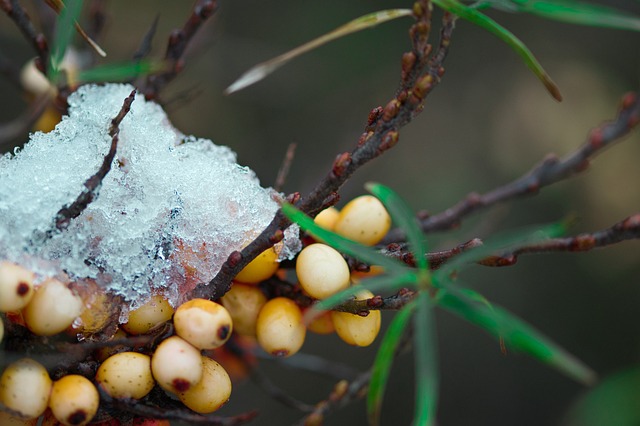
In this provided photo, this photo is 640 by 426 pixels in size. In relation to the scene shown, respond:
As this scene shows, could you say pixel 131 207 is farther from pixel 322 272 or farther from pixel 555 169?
pixel 555 169

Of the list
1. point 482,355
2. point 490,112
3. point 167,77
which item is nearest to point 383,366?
point 167,77

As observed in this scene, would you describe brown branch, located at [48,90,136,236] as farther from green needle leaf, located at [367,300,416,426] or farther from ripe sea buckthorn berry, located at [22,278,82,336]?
green needle leaf, located at [367,300,416,426]

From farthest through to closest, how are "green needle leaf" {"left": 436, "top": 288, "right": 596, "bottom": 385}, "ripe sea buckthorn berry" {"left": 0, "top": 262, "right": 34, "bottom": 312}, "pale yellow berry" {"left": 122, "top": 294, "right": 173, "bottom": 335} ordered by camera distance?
"pale yellow berry" {"left": 122, "top": 294, "right": 173, "bottom": 335}, "ripe sea buckthorn berry" {"left": 0, "top": 262, "right": 34, "bottom": 312}, "green needle leaf" {"left": 436, "top": 288, "right": 596, "bottom": 385}

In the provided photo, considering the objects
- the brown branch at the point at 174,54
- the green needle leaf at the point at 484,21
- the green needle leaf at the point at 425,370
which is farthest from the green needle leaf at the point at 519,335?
the brown branch at the point at 174,54

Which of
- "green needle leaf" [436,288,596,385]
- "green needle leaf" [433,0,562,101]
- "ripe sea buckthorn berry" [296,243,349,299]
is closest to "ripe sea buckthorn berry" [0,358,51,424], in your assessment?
"ripe sea buckthorn berry" [296,243,349,299]

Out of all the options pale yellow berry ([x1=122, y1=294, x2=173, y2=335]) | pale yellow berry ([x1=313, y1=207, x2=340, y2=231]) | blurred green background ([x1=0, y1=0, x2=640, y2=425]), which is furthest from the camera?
blurred green background ([x1=0, y1=0, x2=640, y2=425])
